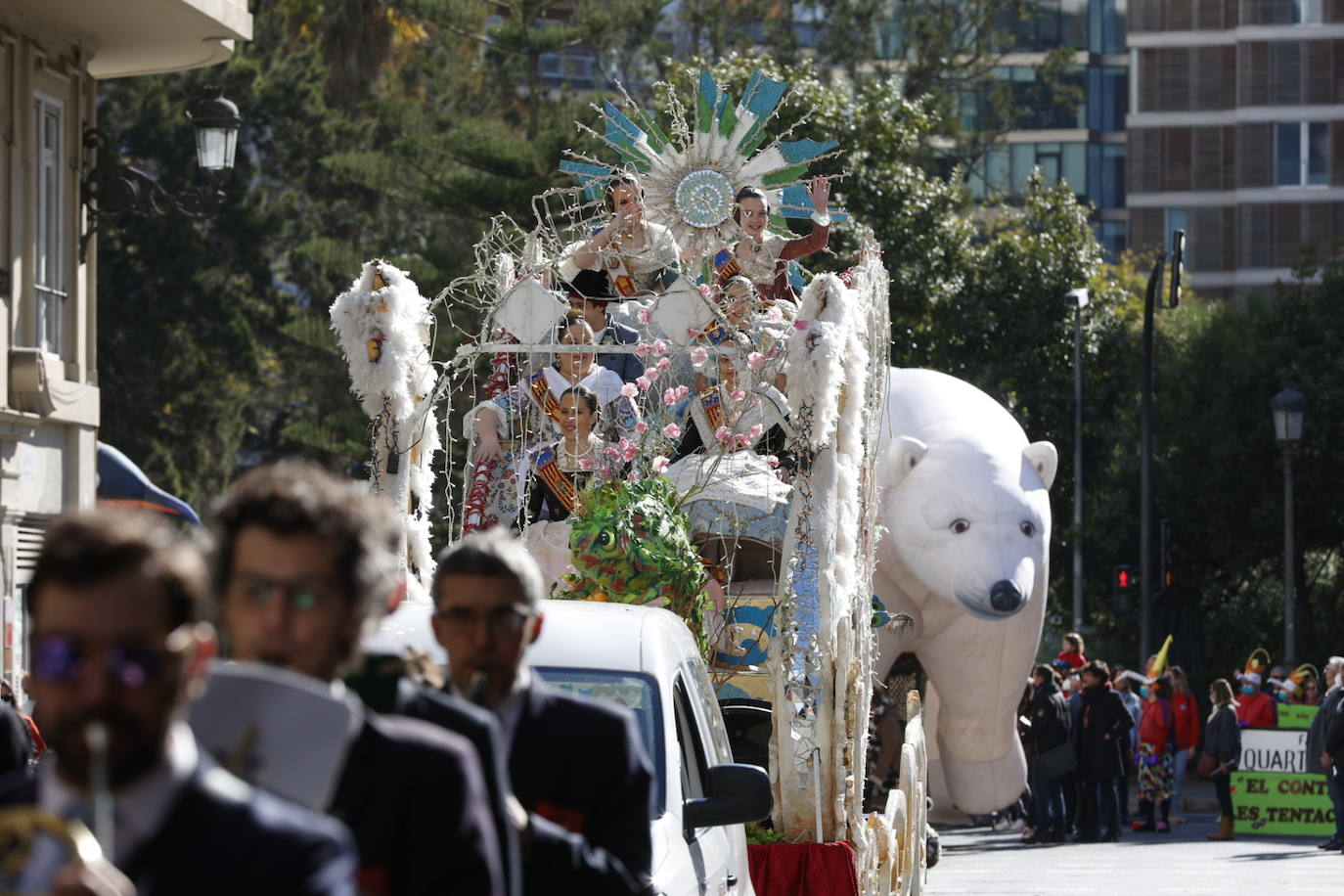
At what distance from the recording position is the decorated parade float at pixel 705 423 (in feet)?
34.3

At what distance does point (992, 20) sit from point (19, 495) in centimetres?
Answer: 2960

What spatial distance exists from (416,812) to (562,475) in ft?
29.4

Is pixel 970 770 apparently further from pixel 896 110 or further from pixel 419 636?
pixel 896 110

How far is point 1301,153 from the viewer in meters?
57.9

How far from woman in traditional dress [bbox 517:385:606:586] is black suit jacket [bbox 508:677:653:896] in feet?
24.0

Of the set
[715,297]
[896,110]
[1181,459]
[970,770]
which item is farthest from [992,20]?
[715,297]

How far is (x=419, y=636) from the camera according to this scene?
21.1 ft

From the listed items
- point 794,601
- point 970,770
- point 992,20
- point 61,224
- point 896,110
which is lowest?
point 970,770

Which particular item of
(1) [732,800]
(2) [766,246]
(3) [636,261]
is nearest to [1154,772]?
(2) [766,246]

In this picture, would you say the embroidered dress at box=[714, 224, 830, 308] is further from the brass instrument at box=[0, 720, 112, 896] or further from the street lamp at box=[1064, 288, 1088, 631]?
the street lamp at box=[1064, 288, 1088, 631]

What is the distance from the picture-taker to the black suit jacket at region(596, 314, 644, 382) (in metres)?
13.3

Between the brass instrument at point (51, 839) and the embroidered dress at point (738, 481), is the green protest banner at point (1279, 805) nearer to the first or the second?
the embroidered dress at point (738, 481)

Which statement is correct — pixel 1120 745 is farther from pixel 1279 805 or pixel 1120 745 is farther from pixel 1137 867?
pixel 1137 867

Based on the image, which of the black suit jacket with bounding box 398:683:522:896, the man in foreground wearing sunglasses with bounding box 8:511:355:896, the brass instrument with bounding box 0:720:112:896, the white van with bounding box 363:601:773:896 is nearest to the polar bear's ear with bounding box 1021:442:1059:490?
the white van with bounding box 363:601:773:896
